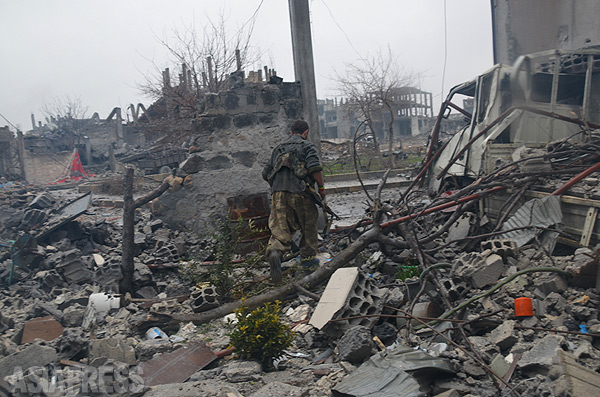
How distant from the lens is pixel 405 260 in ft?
15.1

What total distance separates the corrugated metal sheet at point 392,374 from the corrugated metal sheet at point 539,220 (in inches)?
84.7

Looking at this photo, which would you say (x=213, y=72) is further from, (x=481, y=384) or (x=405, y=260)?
(x=481, y=384)

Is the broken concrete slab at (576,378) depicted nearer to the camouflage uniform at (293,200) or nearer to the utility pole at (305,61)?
the camouflage uniform at (293,200)

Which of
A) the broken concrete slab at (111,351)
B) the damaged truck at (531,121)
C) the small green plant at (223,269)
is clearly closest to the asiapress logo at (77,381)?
the broken concrete slab at (111,351)

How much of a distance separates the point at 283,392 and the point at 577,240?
3087 millimetres

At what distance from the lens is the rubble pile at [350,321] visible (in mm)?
2400

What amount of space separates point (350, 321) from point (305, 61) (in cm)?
481

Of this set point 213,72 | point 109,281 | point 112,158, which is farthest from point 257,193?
point 112,158

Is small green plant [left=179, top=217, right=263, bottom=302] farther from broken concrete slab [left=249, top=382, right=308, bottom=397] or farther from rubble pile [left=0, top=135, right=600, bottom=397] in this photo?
broken concrete slab [left=249, top=382, right=308, bottom=397]

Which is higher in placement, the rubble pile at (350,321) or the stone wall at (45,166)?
the stone wall at (45,166)

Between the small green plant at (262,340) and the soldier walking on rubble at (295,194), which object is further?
the soldier walking on rubble at (295,194)

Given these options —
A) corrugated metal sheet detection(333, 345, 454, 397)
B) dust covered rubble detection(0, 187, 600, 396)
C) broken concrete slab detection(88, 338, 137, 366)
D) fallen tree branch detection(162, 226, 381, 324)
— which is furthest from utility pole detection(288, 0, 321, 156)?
corrugated metal sheet detection(333, 345, 454, 397)

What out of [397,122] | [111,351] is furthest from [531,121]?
[397,122]

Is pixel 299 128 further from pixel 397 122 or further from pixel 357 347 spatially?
pixel 397 122
